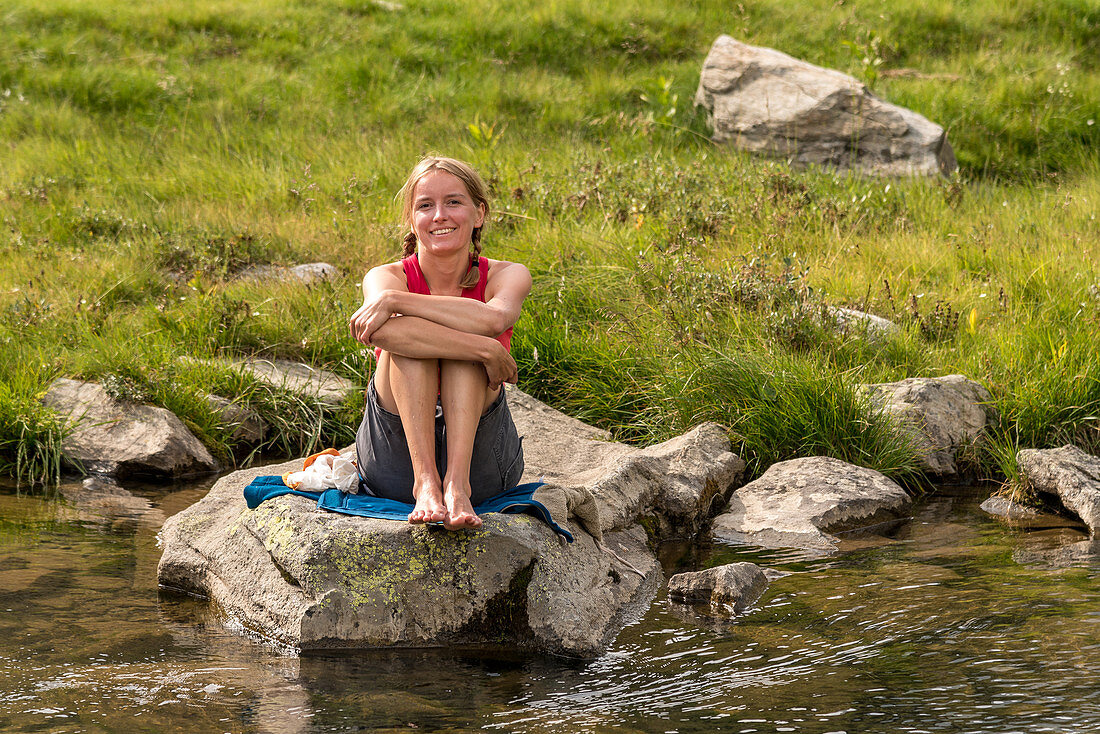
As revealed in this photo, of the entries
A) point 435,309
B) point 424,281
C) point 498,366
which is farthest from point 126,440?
point 498,366

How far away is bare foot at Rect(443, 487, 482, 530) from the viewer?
4.09m

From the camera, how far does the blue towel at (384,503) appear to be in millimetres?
4398

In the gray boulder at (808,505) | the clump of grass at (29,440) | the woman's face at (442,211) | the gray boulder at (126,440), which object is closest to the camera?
the woman's face at (442,211)

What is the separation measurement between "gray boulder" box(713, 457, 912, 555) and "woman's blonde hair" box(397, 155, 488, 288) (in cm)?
205

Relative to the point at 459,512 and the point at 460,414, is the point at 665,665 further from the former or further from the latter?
the point at 460,414

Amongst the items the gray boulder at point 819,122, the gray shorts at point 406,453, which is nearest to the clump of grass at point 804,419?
the gray shorts at point 406,453

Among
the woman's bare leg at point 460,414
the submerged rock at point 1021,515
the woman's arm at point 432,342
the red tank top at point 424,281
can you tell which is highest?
the red tank top at point 424,281

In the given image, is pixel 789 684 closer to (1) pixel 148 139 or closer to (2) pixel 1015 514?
(2) pixel 1015 514

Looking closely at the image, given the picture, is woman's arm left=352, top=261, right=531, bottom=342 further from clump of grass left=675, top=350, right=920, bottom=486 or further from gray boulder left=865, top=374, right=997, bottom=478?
gray boulder left=865, top=374, right=997, bottom=478

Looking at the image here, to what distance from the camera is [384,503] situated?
4477 mm

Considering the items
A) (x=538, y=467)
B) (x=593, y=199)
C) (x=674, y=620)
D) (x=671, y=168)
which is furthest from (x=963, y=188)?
(x=674, y=620)

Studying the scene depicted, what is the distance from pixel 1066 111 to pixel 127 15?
1207cm

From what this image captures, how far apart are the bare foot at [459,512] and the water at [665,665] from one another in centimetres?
51

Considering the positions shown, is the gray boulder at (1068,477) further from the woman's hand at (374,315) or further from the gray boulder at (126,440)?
the gray boulder at (126,440)
